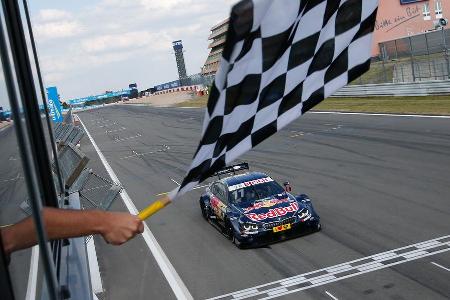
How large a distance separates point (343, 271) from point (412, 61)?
25190mm

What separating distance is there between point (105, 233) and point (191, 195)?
15610mm

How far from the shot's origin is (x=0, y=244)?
117 centimetres

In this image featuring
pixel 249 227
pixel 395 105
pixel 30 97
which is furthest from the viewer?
pixel 395 105

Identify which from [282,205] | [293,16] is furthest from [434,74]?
[293,16]

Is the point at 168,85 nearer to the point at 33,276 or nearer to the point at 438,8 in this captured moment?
the point at 438,8

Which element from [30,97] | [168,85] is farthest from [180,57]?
[30,97]

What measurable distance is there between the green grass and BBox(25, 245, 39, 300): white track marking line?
24319mm

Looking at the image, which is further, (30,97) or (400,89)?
(400,89)

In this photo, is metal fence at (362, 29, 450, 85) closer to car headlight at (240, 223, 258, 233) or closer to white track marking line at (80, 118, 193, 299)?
white track marking line at (80, 118, 193, 299)

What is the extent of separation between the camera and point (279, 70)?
2.39m

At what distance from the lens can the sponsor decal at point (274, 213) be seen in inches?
445

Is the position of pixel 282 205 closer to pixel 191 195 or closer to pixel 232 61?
pixel 191 195

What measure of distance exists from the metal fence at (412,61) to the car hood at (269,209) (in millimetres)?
22212

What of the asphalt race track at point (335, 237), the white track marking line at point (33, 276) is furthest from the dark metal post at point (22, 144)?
the asphalt race track at point (335, 237)
